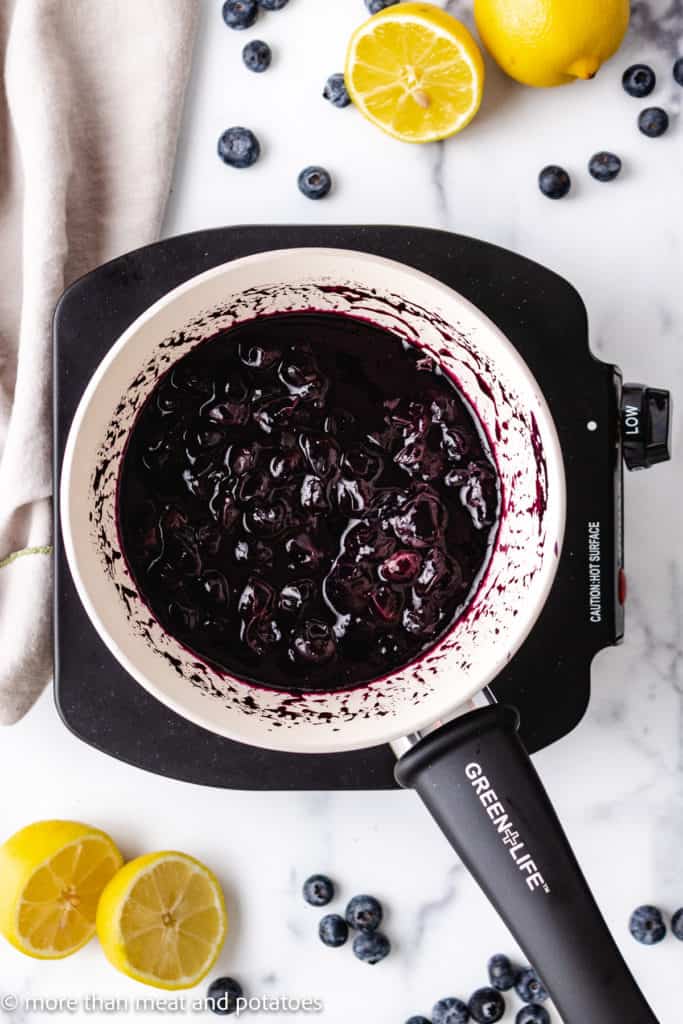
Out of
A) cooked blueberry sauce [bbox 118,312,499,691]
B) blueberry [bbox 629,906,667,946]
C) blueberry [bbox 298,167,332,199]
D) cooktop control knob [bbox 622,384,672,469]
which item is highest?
blueberry [bbox 298,167,332,199]

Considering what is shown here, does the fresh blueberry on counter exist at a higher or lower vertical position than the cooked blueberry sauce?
lower

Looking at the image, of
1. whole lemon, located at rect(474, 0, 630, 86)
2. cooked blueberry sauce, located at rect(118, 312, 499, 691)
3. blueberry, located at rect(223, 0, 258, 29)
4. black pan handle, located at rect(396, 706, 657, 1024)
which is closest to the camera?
black pan handle, located at rect(396, 706, 657, 1024)

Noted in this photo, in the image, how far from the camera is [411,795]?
3.82 ft

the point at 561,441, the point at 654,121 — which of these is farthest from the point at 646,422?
the point at 654,121

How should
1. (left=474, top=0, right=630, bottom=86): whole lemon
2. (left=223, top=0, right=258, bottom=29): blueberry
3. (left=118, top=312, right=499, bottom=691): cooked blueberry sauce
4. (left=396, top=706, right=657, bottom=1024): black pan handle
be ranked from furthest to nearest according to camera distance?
(left=223, top=0, right=258, bottom=29): blueberry → (left=474, top=0, right=630, bottom=86): whole lemon → (left=118, top=312, right=499, bottom=691): cooked blueberry sauce → (left=396, top=706, right=657, bottom=1024): black pan handle

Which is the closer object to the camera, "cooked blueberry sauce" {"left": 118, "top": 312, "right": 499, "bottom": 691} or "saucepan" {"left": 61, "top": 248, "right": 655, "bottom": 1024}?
"saucepan" {"left": 61, "top": 248, "right": 655, "bottom": 1024}

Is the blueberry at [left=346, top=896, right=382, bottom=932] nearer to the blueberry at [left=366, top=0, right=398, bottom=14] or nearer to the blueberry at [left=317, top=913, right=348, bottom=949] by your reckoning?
the blueberry at [left=317, top=913, right=348, bottom=949]

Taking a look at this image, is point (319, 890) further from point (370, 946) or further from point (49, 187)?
point (49, 187)

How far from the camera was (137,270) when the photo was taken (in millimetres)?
950

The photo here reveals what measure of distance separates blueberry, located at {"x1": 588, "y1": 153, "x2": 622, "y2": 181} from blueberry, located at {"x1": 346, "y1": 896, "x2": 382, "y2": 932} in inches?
32.1

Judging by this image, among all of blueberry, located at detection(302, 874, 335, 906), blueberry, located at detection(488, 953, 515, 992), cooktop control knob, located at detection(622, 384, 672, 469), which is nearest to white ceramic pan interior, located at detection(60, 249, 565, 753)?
cooktop control knob, located at detection(622, 384, 672, 469)

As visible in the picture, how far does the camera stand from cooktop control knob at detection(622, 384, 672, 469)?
95cm

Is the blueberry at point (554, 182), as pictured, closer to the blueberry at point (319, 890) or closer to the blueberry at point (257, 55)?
the blueberry at point (257, 55)

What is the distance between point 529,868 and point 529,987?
1.59 feet
